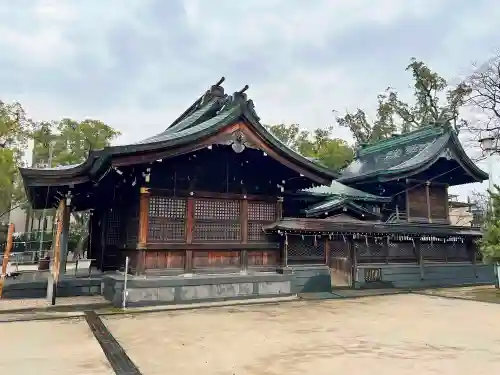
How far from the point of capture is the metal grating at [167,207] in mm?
11398

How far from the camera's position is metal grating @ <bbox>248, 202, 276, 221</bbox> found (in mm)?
12930

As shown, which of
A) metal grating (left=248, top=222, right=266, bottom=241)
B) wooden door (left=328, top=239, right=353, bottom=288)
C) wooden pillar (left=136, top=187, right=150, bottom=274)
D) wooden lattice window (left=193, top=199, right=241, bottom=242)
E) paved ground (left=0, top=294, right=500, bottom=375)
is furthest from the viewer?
wooden door (left=328, top=239, right=353, bottom=288)

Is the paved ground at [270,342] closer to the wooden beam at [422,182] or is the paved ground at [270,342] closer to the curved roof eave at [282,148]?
the curved roof eave at [282,148]

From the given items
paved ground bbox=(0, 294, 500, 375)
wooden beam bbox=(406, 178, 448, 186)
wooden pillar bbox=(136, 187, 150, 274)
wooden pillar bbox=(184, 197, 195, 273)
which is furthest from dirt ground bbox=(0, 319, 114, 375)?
wooden beam bbox=(406, 178, 448, 186)

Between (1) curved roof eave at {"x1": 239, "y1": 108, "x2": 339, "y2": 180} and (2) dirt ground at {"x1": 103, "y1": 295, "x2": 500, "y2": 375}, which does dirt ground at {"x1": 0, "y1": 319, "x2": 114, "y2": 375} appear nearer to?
(2) dirt ground at {"x1": 103, "y1": 295, "x2": 500, "y2": 375}

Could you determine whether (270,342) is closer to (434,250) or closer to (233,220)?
(233,220)

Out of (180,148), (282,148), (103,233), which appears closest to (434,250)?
(282,148)

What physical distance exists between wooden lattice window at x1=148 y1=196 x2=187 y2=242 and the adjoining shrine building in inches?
1.2

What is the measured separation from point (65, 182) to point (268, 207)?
6469 millimetres

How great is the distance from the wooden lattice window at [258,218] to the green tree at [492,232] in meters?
8.01

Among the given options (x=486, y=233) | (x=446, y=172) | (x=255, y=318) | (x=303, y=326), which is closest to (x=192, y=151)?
(x=255, y=318)

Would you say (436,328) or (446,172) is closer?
(436,328)

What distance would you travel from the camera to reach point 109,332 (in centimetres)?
762

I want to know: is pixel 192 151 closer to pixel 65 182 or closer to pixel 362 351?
pixel 65 182
